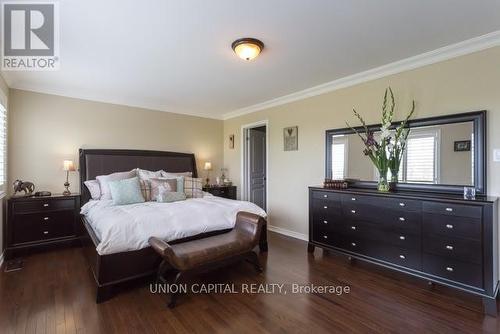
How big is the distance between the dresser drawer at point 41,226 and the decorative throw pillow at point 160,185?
1.23 m

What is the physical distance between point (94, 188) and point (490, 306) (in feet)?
15.4

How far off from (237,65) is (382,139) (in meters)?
1.95

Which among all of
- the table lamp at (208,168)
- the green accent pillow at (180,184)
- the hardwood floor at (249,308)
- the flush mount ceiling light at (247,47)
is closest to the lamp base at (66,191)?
the hardwood floor at (249,308)

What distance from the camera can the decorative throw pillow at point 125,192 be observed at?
327 centimetres

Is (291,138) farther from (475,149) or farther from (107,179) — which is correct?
(107,179)

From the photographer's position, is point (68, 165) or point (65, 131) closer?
point (68, 165)

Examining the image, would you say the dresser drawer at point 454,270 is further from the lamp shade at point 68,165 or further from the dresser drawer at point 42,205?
the lamp shade at point 68,165

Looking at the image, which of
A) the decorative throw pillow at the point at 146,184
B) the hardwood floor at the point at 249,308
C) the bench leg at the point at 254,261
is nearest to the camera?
the hardwood floor at the point at 249,308

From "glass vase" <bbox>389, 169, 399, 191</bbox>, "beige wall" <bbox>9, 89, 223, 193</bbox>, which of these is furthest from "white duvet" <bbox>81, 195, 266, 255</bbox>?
"glass vase" <bbox>389, 169, 399, 191</bbox>

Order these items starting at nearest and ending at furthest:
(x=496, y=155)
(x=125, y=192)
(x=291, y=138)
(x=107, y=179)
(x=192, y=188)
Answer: (x=496, y=155) < (x=125, y=192) < (x=107, y=179) < (x=192, y=188) < (x=291, y=138)

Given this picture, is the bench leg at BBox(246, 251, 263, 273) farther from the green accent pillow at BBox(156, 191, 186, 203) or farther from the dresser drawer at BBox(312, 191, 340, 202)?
the green accent pillow at BBox(156, 191, 186, 203)

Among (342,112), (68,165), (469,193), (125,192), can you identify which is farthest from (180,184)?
(469,193)

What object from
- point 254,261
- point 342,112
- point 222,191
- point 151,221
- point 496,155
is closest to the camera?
point 496,155

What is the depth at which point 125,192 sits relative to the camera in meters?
3.32
